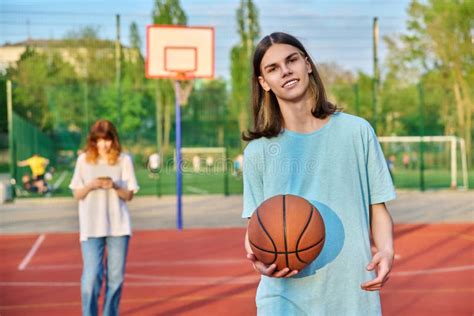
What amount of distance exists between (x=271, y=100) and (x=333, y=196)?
17.1 inches

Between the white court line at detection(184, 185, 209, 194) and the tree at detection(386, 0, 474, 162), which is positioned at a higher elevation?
the tree at detection(386, 0, 474, 162)

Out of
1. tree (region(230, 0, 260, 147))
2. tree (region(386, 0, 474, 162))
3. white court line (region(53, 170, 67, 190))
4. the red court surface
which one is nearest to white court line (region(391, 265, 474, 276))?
the red court surface

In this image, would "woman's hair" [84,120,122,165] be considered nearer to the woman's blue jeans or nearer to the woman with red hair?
the woman with red hair

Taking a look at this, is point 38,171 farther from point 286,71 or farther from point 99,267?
point 286,71

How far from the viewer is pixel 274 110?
2.59 m

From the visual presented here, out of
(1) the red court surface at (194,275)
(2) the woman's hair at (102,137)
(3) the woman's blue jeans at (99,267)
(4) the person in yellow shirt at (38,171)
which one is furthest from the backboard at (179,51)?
(3) the woman's blue jeans at (99,267)

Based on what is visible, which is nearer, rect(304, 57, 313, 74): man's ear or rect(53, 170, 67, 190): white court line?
rect(304, 57, 313, 74): man's ear

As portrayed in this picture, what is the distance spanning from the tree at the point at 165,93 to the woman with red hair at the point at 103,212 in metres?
16.3

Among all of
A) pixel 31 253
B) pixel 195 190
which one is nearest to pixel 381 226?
pixel 31 253

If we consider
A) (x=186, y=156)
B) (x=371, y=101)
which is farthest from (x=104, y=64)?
(x=371, y=101)

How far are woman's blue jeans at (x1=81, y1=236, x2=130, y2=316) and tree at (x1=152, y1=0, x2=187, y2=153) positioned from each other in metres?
16.5

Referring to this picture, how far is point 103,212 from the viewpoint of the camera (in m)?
5.38

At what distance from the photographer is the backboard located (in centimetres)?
1338

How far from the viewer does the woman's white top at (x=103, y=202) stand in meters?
5.34
